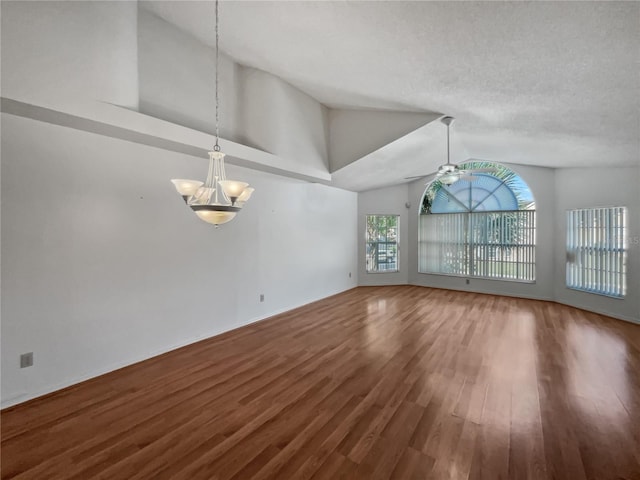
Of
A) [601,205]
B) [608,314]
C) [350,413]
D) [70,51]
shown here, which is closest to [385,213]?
[601,205]

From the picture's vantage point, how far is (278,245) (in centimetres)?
533

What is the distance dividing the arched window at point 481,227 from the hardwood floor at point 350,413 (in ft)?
9.55

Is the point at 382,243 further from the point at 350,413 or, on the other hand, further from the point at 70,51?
the point at 70,51

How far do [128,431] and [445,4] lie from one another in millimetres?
3949

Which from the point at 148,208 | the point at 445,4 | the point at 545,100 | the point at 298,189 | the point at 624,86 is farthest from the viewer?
the point at 298,189

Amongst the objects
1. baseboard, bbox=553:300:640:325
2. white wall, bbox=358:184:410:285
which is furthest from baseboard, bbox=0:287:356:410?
baseboard, bbox=553:300:640:325

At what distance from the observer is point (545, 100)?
3018mm

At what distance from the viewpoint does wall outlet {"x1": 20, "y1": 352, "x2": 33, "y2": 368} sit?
8.50 ft

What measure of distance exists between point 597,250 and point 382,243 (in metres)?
4.50

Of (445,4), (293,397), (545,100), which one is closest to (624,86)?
(545,100)

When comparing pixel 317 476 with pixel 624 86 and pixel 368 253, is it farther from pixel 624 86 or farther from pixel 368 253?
pixel 368 253

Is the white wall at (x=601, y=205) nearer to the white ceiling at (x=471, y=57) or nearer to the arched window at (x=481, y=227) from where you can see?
the arched window at (x=481, y=227)

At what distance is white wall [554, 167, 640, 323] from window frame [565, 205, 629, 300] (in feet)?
0.24

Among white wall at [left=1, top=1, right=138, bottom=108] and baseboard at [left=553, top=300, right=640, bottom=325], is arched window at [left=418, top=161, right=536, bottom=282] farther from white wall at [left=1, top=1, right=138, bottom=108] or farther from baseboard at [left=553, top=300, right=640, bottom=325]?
white wall at [left=1, top=1, right=138, bottom=108]
